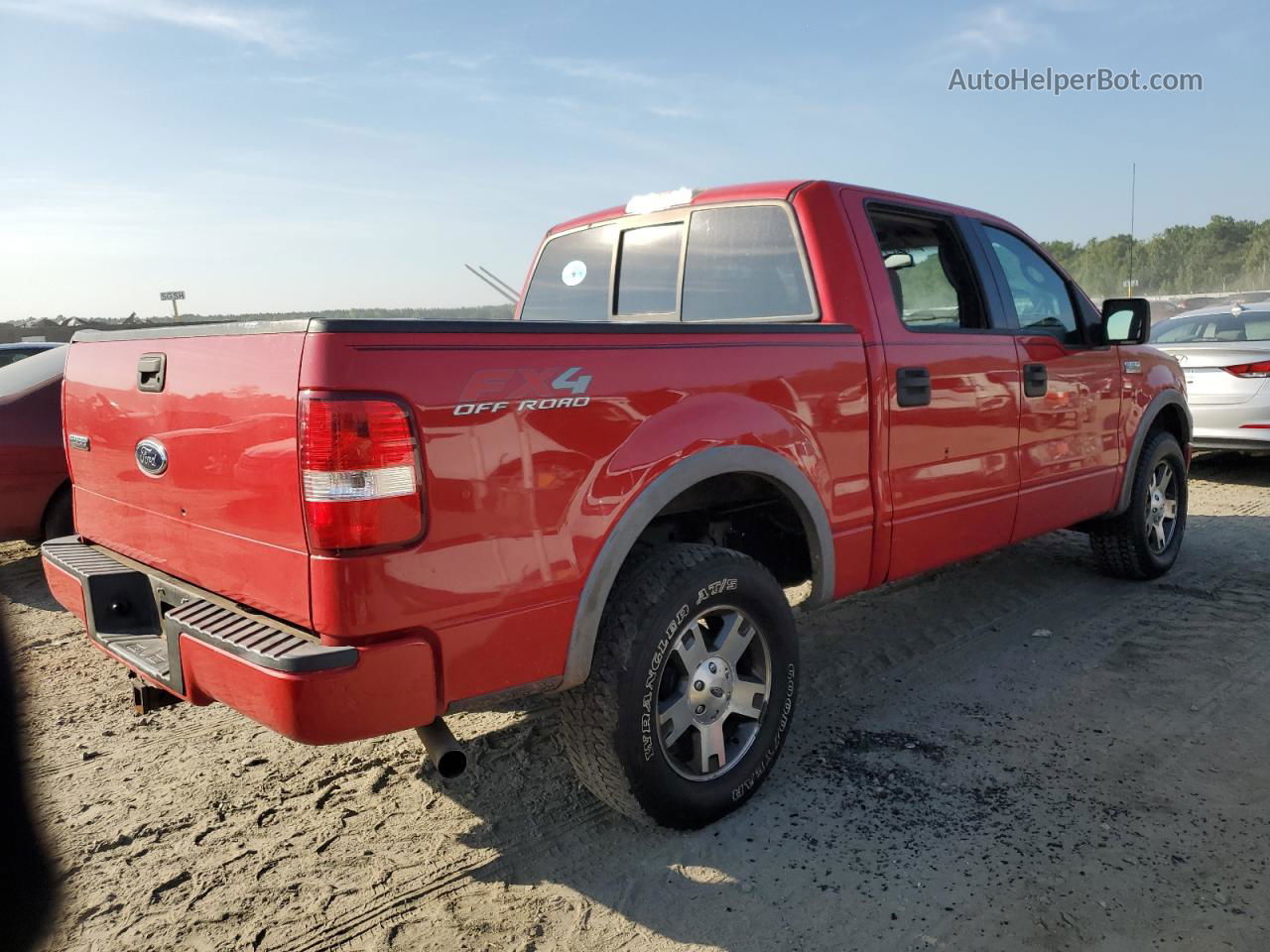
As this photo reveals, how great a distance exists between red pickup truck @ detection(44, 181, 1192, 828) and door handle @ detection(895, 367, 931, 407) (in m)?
0.01

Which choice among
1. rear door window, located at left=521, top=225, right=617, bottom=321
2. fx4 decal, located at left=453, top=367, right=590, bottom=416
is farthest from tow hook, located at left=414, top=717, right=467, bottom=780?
rear door window, located at left=521, top=225, right=617, bottom=321

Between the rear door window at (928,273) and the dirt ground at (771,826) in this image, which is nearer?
the dirt ground at (771,826)

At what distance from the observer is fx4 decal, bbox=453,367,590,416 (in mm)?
2229

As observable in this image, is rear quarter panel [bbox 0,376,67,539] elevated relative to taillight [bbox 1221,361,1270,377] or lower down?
lower down

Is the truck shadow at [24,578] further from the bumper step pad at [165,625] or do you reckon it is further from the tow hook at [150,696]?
the tow hook at [150,696]

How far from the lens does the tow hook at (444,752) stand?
2369 millimetres

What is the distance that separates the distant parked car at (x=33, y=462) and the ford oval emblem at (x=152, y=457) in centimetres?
334

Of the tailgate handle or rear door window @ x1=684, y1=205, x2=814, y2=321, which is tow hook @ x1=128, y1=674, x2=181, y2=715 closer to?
the tailgate handle

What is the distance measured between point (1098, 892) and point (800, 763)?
1.02 metres

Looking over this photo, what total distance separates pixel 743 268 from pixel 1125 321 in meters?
2.24

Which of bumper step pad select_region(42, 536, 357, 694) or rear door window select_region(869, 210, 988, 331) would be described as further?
rear door window select_region(869, 210, 988, 331)

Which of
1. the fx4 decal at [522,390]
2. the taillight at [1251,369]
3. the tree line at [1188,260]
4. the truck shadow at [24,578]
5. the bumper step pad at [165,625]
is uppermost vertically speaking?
the tree line at [1188,260]

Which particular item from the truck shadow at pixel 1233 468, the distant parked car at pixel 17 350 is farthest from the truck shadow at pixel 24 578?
the truck shadow at pixel 1233 468

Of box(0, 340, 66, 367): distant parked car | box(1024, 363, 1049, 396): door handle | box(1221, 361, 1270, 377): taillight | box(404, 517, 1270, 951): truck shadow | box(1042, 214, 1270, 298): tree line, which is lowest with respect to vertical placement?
box(404, 517, 1270, 951): truck shadow
